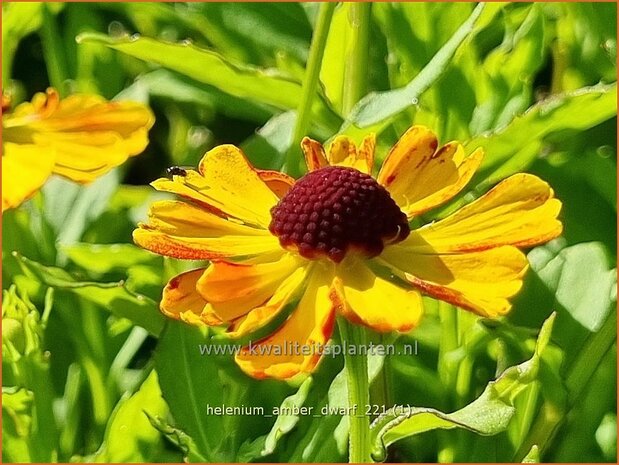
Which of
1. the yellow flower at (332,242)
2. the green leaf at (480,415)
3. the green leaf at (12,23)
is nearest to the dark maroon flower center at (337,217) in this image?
the yellow flower at (332,242)

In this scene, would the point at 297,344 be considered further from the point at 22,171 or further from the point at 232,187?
the point at 22,171

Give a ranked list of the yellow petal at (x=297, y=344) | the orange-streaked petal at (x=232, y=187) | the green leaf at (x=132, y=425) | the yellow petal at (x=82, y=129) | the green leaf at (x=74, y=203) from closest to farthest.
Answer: the yellow petal at (x=297, y=344) < the orange-streaked petal at (x=232, y=187) < the green leaf at (x=132, y=425) < the yellow petal at (x=82, y=129) < the green leaf at (x=74, y=203)

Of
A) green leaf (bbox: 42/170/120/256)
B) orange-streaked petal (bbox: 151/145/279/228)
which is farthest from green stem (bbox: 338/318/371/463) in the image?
green leaf (bbox: 42/170/120/256)

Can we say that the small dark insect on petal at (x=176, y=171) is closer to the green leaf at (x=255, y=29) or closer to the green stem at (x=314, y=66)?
the green stem at (x=314, y=66)

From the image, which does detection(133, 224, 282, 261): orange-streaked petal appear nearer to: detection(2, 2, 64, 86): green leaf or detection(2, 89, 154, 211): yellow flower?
detection(2, 89, 154, 211): yellow flower

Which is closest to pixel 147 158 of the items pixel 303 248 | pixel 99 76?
pixel 99 76

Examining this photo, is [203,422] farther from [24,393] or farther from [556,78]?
[556,78]
